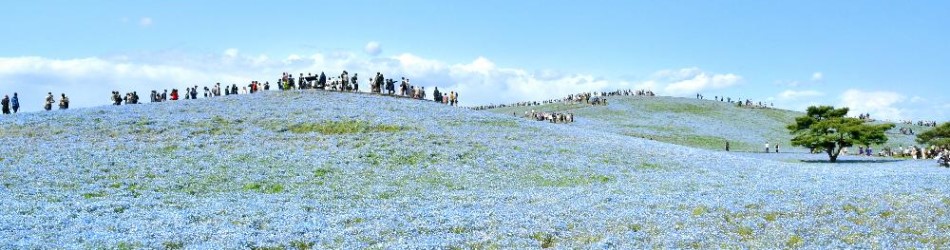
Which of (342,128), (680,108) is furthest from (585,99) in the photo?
(342,128)

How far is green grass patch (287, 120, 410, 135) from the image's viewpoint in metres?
41.6

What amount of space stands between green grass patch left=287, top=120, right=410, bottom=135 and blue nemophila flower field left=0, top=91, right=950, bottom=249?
170mm

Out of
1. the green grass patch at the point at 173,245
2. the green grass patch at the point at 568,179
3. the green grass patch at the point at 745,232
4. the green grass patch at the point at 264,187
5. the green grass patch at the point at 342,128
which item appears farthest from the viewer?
the green grass patch at the point at 342,128

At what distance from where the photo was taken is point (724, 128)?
273ft

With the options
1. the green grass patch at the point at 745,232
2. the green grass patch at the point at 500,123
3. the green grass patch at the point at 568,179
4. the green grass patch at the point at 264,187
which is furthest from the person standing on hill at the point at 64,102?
the green grass patch at the point at 745,232

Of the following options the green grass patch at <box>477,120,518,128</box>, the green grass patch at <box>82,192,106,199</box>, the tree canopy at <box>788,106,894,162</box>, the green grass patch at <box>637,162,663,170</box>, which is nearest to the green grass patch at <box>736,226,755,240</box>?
the green grass patch at <box>637,162,663,170</box>

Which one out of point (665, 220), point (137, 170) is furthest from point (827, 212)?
point (137, 170)

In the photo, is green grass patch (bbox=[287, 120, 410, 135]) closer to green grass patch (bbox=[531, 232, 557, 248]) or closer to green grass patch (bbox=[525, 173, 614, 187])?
green grass patch (bbox=[525, 173, 614, 187])

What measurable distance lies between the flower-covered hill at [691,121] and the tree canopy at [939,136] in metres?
10.7

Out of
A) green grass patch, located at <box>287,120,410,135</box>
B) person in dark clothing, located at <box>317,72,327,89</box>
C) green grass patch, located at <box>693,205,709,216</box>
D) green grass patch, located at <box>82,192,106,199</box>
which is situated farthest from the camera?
person in dark clothing, located at <box>317,72,327,89</box>

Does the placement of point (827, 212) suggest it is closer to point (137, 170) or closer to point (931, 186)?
point (931, 186)

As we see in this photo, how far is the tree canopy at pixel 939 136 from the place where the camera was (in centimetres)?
6200

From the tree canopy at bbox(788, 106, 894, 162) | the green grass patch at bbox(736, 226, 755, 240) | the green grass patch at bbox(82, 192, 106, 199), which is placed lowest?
the green grass patch at bbox(736, 226, 755, 240)

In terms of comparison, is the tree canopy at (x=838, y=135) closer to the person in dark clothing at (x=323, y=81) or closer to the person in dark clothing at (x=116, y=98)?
the person in dark clothing at (x=323, y=81)
